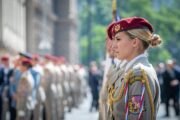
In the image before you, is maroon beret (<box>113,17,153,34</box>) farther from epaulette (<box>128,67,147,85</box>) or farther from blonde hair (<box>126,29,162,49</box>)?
epaulette (<box>128,67,147,85</box>)

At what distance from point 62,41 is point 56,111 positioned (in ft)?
137

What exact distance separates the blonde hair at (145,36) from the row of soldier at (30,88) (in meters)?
8.60

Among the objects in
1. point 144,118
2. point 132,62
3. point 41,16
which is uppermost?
point 41,16

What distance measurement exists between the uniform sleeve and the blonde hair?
24 cm

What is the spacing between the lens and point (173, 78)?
798 inches

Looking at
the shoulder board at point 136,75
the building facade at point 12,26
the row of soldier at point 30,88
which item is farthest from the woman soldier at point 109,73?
the building facade at point 12,26

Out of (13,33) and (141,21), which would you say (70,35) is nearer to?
(13,33)

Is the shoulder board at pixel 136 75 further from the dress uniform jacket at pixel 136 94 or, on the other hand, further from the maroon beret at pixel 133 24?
the maroon beret at pixel 133 24

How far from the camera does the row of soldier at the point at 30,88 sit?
13.4 metres

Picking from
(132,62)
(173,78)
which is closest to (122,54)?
(132,62)

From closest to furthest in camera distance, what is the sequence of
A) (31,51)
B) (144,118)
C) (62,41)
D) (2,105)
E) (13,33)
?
1. (144,118)
2. (2,105)
3. (13,33)
4. (31,51)
5. (62,41)

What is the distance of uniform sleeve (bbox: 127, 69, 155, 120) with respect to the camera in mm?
4461

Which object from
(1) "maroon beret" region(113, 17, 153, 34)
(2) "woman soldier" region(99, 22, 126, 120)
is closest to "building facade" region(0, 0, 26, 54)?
(2) "woman soldier" region(99, 22, 126, 120)

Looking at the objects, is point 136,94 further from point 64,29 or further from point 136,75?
point 64,29
